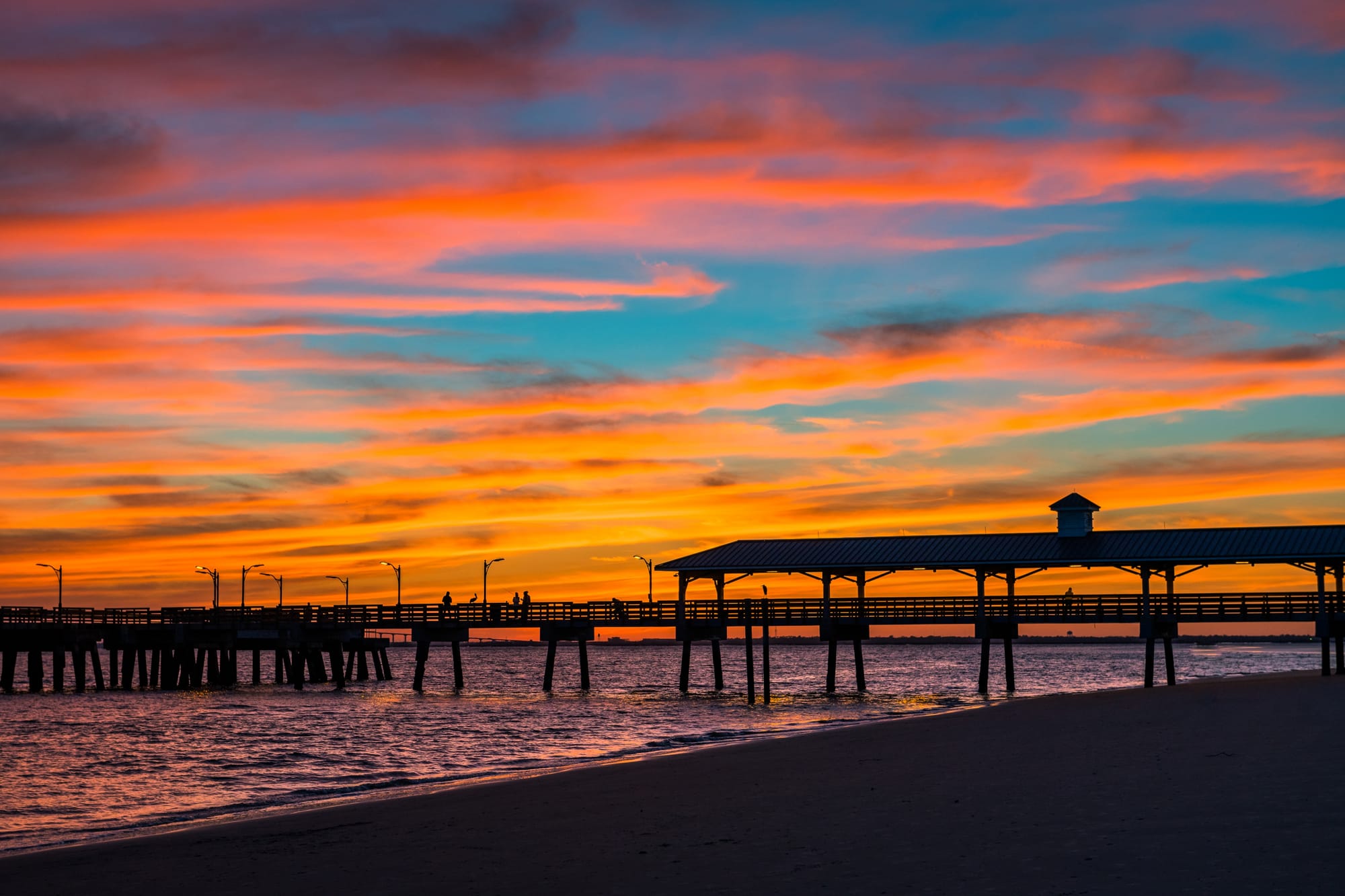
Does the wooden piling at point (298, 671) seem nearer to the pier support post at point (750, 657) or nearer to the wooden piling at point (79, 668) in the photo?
the wooden piling at point (79, 668)

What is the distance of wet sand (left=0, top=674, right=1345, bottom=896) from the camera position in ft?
44.7

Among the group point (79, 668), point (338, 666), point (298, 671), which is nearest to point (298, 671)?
point (298, 671)

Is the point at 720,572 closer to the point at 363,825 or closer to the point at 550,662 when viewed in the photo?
the point at 550,662

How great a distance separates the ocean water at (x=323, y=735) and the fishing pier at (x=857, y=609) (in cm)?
358

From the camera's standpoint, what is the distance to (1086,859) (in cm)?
1382

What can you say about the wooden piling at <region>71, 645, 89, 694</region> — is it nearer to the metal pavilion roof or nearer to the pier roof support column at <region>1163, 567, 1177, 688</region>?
the metal pavilion roof

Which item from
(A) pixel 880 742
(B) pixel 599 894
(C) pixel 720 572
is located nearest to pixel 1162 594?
(C) pixel 720 572

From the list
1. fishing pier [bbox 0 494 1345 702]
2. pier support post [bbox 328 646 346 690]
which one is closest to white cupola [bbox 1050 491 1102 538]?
fishing pier [bbox 0 494 1345 702]

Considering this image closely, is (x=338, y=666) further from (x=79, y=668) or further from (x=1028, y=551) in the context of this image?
(x=1028, y=551)

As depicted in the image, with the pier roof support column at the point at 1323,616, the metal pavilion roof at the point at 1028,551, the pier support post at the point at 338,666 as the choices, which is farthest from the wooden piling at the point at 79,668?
the pier roof support column at the point at 1323,616

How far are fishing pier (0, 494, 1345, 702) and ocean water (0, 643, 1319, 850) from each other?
3.58 m

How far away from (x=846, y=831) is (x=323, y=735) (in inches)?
1388

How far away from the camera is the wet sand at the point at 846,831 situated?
13.6m

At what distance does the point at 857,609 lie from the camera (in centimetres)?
6328
